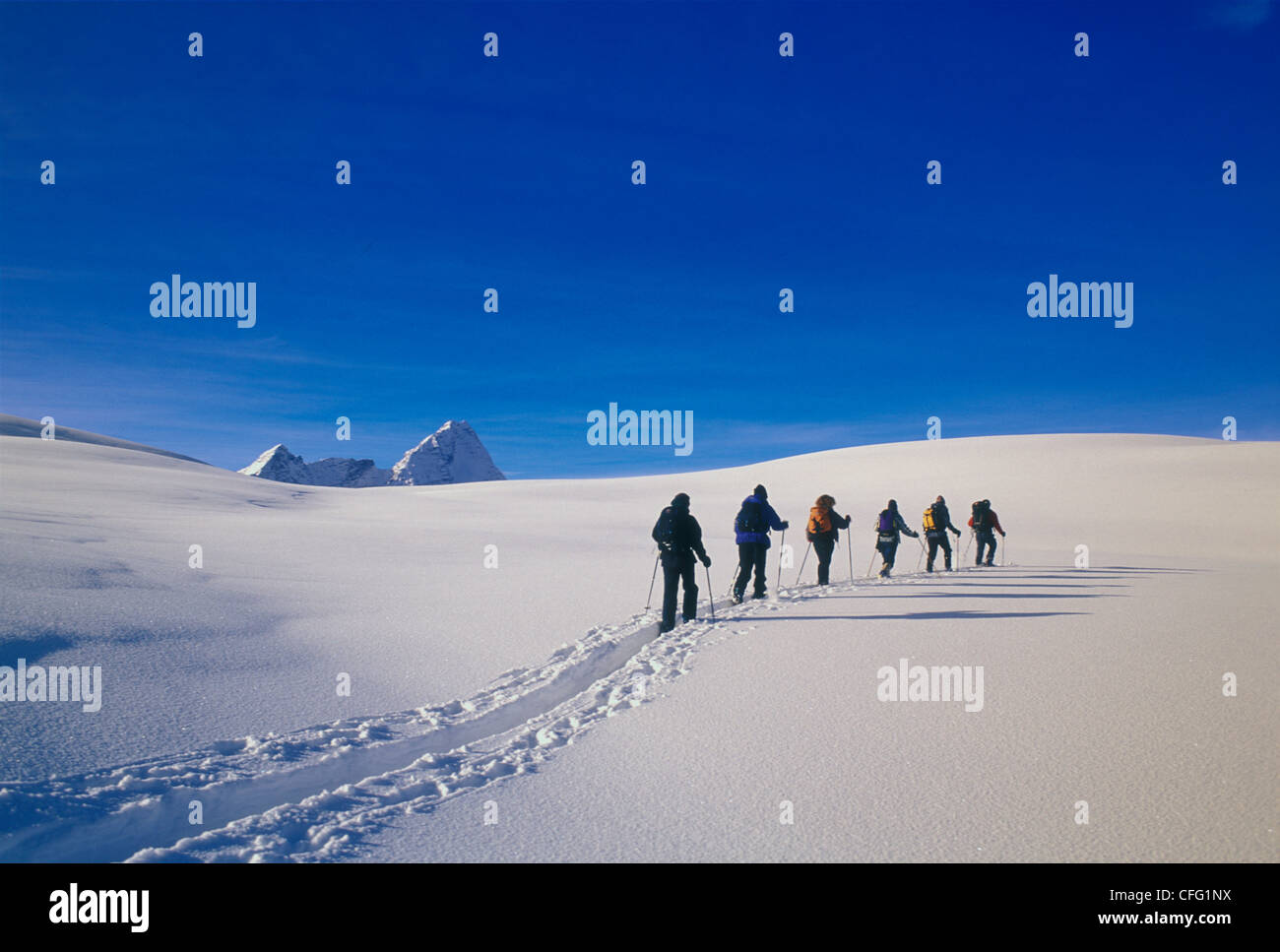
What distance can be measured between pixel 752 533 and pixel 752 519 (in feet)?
0.88

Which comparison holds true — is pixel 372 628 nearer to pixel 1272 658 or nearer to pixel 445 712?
pixel 445 712

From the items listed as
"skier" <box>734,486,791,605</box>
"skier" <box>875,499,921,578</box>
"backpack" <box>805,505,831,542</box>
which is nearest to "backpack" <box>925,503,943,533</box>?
Answer: "skier" <box>875,499,921,578</box>

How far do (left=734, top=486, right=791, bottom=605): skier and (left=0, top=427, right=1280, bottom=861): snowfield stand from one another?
95 centimetres

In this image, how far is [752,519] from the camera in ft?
42.4

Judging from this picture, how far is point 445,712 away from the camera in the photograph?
6656mm

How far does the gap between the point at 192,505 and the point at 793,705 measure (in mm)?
33518

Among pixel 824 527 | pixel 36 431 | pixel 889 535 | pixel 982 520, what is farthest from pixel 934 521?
pixel 36 431

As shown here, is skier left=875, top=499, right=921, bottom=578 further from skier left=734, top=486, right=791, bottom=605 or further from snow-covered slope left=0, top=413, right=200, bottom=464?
snow-covered slope left=0, top=413, right=200, bottom=464

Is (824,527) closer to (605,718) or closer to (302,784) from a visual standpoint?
(605,718)

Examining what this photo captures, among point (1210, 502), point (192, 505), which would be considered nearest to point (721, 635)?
point (192, 505)

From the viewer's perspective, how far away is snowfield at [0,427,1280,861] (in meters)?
4.09
